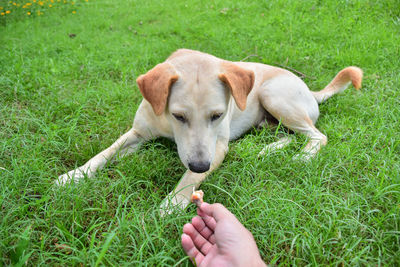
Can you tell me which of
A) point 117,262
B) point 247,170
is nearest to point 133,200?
point 117,262

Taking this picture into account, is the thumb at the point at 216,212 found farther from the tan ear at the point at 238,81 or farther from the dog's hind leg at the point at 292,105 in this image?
the dog's hind leg at the point at 292,105

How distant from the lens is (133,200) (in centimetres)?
235

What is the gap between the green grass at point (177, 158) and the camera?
1.92 metres

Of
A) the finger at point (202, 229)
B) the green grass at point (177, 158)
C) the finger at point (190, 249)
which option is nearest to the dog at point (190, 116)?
the green grass at point (177, 158)

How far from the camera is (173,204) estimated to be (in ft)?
7.50

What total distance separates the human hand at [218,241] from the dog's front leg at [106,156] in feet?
3.48

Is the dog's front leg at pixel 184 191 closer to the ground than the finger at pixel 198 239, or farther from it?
closer to the ground

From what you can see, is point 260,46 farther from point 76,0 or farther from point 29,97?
point 76,0

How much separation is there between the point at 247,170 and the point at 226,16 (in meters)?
4.80

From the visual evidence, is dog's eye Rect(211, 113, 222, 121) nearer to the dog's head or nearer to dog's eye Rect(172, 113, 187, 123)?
the dog's head

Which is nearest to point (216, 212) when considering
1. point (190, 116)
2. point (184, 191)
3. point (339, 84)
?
point (184, 191)

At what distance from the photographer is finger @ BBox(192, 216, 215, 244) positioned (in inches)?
78.6

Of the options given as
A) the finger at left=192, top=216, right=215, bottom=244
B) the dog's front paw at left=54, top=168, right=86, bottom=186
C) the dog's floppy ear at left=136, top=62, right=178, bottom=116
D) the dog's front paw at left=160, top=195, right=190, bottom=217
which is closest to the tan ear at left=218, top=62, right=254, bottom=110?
the dog's floppy ear at left=136, top=62, right=178, bottom=116

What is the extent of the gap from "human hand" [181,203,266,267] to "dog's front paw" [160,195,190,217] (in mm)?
248
